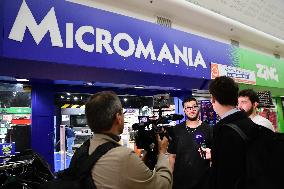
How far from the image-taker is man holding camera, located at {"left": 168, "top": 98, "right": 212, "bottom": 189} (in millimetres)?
2967

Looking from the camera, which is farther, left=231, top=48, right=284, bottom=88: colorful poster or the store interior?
left=231, top=48, right=284, bottom=88: colorful poster

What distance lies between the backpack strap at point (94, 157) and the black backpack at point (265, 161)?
779 mm

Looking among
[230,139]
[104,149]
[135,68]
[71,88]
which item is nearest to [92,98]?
[104,149]

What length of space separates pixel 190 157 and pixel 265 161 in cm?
147

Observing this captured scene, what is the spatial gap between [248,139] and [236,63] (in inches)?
162

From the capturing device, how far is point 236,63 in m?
5.55

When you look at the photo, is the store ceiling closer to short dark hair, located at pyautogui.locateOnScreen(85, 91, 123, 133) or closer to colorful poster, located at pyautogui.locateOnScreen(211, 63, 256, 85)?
colorful poster, located at pyautogui.locateOnScreen(211, 63, 256, 85)

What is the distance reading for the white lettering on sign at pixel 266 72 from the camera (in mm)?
6121

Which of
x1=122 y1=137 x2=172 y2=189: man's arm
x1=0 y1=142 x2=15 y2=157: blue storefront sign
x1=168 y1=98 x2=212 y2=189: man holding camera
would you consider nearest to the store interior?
x1=0 y1=142 x2=15 y2=157: blue storefront sign

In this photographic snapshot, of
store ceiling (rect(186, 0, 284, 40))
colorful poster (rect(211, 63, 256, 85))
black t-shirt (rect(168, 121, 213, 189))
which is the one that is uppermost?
store ceiling (rect(186, 0, 284, 40))

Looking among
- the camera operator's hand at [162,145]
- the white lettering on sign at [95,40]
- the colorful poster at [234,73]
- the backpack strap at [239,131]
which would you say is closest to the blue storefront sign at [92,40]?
the white lettering on sign at [95,40]

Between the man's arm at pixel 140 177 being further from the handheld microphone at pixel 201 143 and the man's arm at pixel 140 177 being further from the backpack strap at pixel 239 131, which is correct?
the handheld microphone at pixel 201 143

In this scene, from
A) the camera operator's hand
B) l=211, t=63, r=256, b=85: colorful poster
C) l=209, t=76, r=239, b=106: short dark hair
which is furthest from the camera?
l=211, t=63, r=256, b=85: colorful poster

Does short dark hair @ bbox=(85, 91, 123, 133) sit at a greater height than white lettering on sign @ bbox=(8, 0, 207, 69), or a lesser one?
lesser
